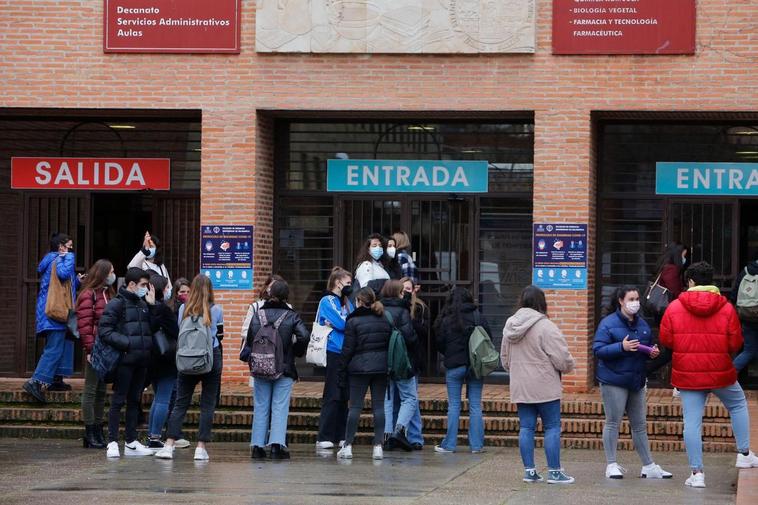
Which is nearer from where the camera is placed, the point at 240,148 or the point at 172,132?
the point at 240,148

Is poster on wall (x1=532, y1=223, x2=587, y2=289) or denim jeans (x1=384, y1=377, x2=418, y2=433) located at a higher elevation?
poster on wall (x1=532, y1=223, x2=587, y2=289)

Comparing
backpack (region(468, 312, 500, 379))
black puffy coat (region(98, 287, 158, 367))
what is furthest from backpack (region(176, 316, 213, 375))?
backpack (region(468, 312, 500, 379))

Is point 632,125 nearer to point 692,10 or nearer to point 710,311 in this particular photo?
point 692,10

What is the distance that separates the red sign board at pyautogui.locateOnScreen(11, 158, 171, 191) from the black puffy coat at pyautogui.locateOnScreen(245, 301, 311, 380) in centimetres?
536

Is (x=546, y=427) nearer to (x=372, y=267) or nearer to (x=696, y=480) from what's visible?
(x=696, y=480)

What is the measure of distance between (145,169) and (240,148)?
6.16 feet

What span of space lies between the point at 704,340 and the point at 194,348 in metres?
4.57

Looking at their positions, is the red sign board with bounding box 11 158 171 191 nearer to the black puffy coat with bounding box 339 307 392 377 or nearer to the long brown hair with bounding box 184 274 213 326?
the long brown hair with bounding box 184 274 213 326

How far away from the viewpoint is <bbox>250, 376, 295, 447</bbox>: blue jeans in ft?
43.5

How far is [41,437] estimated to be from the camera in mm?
15242

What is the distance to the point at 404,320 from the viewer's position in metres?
13.5

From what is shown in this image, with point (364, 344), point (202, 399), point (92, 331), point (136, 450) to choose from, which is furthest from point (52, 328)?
point (364, 344)

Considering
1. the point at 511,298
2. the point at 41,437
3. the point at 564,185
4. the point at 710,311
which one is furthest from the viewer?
the point at 511,298

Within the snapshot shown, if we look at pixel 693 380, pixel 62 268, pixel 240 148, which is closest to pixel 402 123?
pixel 240 148
